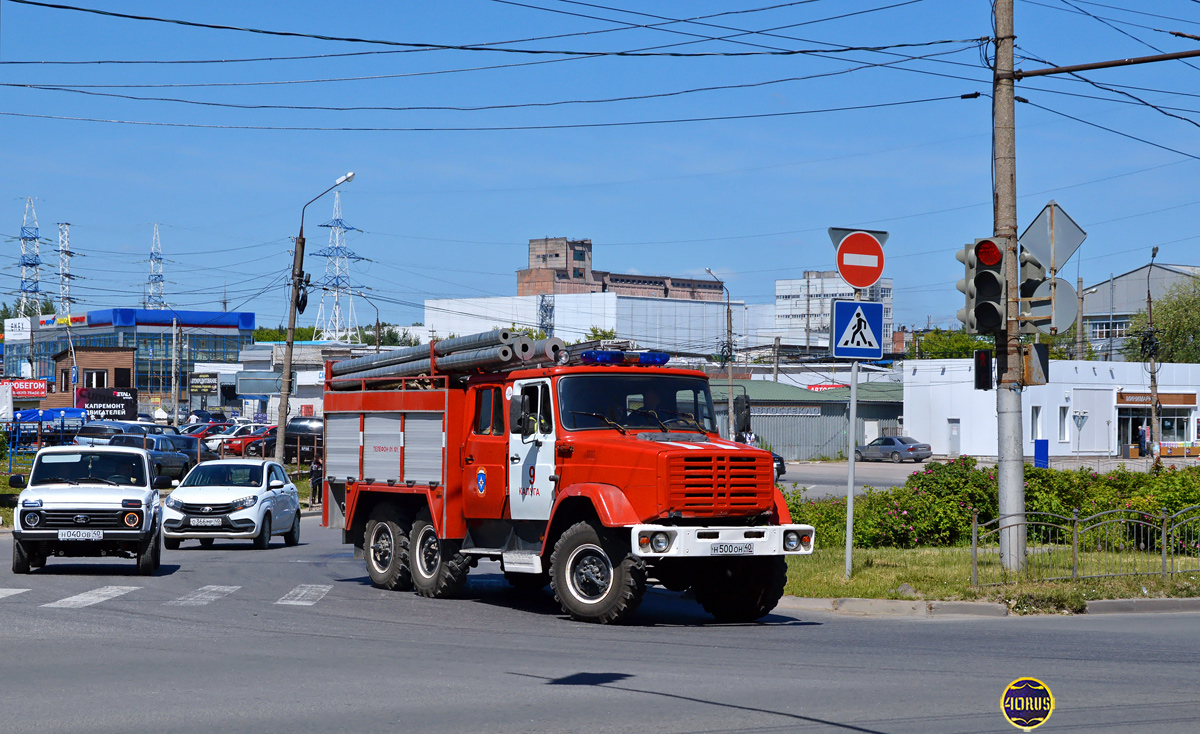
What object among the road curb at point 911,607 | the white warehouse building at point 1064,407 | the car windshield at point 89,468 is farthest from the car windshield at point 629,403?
the white warehouse building at point 1064,407

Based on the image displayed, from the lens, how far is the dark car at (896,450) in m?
62.4

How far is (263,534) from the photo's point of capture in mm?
22391

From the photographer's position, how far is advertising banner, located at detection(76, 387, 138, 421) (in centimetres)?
6306

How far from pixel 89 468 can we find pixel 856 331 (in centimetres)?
1102

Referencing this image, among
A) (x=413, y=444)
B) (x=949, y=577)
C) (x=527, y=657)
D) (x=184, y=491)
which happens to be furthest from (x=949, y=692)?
(x=184, y=491)

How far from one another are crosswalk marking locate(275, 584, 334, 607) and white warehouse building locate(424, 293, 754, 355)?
101876 millimetres

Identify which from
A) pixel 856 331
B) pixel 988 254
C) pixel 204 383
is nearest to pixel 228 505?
pixel 856 331

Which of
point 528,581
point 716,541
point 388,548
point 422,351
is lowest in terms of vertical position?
point 528,581

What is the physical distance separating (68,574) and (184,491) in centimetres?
524

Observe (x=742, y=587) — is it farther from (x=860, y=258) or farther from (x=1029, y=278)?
(x=1029, y=278)

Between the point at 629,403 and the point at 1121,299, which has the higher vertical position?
the point at 1121,299

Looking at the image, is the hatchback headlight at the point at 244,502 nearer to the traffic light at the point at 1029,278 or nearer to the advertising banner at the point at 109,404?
the traffic light at the point at 1029,278

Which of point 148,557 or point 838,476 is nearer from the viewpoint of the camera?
point 148,557

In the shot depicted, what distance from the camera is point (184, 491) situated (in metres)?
22.3
